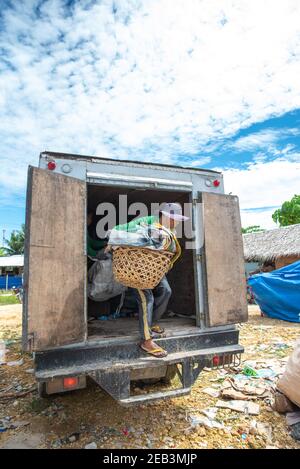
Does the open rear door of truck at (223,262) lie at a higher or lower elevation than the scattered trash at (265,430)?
higher

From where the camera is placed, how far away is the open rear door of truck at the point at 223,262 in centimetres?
355

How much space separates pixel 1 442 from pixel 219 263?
2.76 metres

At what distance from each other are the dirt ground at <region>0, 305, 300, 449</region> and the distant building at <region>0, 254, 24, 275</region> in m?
28.3

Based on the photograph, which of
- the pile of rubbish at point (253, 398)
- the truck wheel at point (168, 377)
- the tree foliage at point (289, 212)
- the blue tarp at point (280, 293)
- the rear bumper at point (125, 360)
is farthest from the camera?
the tree foliage at point (289, 212)

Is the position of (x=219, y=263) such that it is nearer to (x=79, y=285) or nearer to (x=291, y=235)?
(x=79, y=285)

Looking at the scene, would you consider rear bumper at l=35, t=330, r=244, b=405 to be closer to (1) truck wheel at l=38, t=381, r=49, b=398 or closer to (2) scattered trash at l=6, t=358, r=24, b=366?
(1) truck wheel at l=38, t=381, r=49, b=398

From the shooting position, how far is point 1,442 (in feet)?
10.0

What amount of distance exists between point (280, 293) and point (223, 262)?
6472 mm

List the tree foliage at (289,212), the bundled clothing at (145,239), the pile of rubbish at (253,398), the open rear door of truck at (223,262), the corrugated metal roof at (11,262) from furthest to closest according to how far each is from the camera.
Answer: the corrugated metal roof at (11,262)
the tree foliage at (289,212)
the open rear door of truck at (223,262)
the pile of rubbish at (253,398)
the bundled clothing at (145,239)

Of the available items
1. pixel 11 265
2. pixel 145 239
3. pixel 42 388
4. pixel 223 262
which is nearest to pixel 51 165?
pixel 145 239

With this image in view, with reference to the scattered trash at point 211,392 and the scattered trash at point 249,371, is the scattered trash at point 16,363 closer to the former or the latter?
the scattered trash at point 211,392

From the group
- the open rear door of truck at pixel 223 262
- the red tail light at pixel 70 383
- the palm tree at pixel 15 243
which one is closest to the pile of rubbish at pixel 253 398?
the open rear door of truck at pixel 223 262

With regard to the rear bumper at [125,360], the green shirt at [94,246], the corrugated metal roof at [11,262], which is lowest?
the rear bumper at [125,360]
